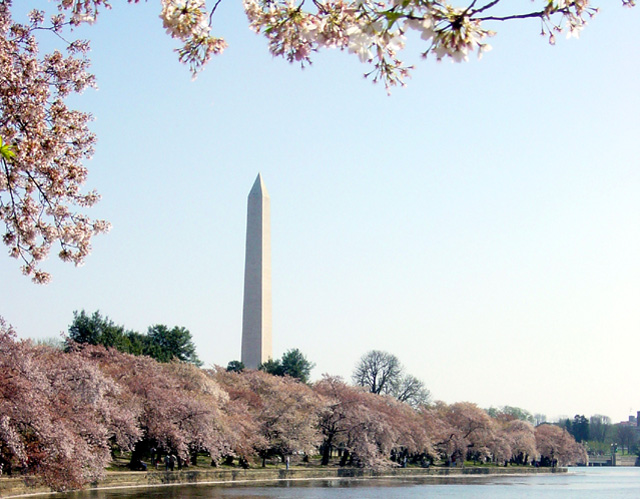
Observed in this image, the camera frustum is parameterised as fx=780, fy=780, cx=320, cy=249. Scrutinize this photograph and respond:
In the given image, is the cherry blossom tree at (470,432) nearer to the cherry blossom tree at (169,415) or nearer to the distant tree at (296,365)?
the distant tree at (296,365)

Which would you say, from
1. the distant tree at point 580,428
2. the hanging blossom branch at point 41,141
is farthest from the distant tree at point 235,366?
the distant tree at point 580,428

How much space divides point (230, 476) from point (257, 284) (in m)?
22.4

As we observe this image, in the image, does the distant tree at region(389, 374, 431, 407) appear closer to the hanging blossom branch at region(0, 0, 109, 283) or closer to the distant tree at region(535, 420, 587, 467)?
Answer: the distant tree at region(535, 420, 587, 467)

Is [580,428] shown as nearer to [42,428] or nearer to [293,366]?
[293,366]

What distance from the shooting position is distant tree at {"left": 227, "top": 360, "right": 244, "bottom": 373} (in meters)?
64.6

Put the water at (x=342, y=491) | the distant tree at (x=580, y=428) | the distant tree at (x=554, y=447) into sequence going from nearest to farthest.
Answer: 1. the water at (x=342, y=491)
2. the distant tree at (x=554, y=447)
3. the distant tree at (x=580, y=428)

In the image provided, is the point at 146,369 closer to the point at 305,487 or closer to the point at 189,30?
the point at 305,487

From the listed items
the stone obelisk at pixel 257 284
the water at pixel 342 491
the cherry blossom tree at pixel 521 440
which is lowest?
the water at pixel 342 491

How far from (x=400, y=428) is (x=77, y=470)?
38.2 metres

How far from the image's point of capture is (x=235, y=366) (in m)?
66.3

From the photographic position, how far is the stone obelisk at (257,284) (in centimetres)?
6153

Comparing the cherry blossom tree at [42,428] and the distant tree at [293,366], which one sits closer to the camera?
the cherry blossom tree at [42,428]

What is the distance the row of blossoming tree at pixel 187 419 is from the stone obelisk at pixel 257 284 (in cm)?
500

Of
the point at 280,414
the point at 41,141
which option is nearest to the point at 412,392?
the point at 280,414
